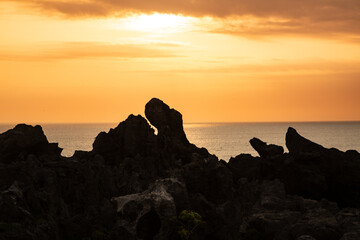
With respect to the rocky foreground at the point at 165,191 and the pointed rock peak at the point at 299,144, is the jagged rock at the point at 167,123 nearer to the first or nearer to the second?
the rocky foreground at the point at 165,191

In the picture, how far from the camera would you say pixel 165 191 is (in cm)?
5744

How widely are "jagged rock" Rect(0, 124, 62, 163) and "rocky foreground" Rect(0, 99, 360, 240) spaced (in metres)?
0.18

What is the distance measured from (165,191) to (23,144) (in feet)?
165

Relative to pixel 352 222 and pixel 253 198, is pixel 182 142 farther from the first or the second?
pixel 352 222

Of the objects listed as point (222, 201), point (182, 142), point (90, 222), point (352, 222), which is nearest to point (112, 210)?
point (90, 222)

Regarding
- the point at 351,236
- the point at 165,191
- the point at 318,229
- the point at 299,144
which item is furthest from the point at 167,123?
the point at 351,236

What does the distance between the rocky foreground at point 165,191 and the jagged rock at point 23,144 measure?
0.18 metres

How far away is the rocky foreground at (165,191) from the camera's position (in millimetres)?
56094

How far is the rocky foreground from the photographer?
56094 millimetres

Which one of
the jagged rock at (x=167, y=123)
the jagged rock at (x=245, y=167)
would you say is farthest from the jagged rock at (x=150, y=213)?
the jagged rock at (x=167, y=123)

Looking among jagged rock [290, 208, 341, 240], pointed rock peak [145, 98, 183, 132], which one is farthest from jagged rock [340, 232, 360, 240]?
pointed rock peak [145, 98, 183, 132]

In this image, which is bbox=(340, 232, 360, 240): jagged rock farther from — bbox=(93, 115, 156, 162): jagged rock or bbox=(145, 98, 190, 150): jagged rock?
bbox=(145, 98, 190, 150): jagged rock

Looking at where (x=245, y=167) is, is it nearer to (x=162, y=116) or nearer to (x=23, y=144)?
(x=162, y=116)

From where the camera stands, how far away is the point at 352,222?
53.8m
